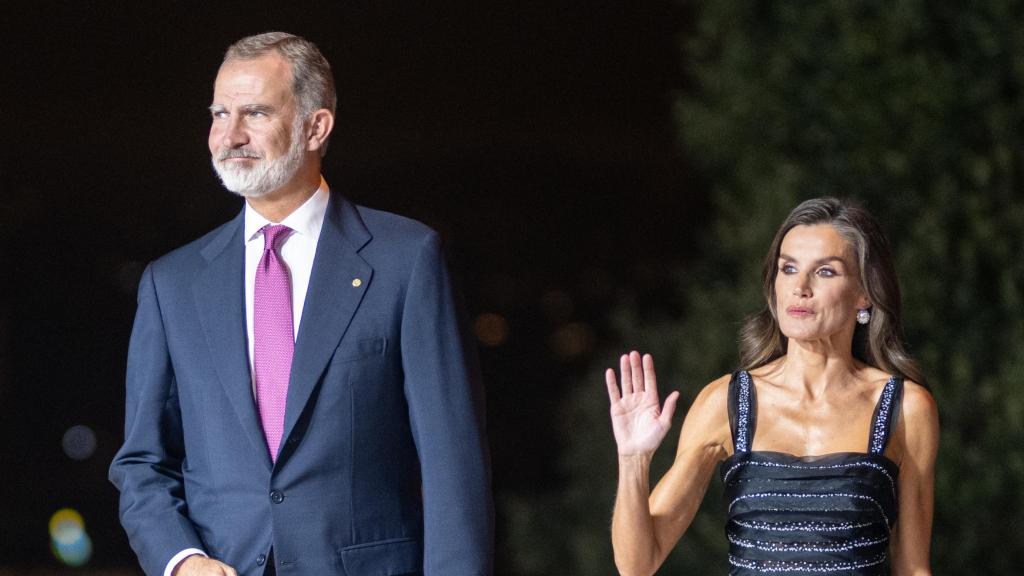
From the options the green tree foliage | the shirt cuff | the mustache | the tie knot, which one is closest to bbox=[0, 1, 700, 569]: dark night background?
the green tree foliage

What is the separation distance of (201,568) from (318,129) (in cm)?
105

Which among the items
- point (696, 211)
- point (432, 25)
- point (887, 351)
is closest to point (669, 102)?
point (696, 211)

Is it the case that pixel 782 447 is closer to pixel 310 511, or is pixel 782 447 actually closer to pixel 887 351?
pixel 887 351

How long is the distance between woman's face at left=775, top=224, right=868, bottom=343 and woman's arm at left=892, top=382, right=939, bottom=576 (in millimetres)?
277

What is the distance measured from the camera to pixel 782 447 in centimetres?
394

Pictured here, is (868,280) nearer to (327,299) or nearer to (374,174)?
(327,299)

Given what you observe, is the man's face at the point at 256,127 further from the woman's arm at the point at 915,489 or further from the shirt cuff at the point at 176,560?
the woman's arm at the point at 915,489

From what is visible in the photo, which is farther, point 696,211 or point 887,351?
point 696,211

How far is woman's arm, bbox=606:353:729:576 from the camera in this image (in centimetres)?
377

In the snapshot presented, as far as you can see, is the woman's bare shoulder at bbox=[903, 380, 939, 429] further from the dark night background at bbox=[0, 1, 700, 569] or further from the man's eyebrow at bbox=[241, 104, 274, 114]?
the dark night background at bbox=[0, 1, 700, 569]

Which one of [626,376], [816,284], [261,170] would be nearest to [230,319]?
[261,170]

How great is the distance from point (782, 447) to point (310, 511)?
113 centimetres

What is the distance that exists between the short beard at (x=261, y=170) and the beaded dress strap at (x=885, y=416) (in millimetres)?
1491

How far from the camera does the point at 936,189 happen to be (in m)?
5.92
